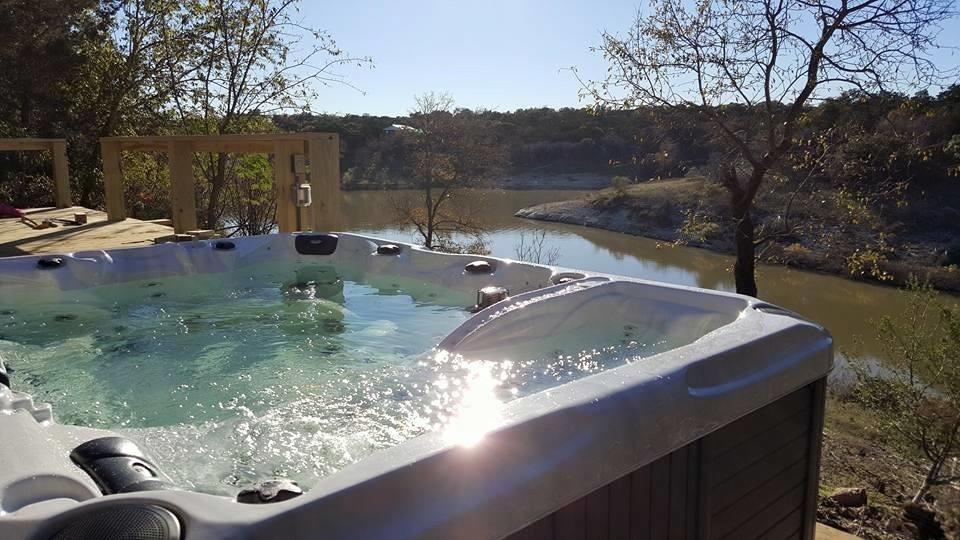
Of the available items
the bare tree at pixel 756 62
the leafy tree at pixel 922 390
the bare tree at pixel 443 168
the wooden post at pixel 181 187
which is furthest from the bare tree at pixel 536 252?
the wooden post at pixel 181 187

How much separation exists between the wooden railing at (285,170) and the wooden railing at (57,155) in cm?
129

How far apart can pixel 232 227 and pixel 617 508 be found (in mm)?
8299

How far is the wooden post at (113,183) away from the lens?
19.9ft

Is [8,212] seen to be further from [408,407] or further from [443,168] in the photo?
[443,168]

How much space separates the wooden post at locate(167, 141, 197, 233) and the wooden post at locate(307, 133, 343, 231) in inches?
46.9

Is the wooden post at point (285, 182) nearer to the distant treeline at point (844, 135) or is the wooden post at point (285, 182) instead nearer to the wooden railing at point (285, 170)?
the wooden railing at point (285, 170)

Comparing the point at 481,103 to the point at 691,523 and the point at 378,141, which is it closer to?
the point at 378,141

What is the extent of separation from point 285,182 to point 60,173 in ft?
12.0

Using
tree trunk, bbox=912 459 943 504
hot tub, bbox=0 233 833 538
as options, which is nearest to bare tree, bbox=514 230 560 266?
tree trunk, bbox=912 459 943 504

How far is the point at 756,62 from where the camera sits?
18.1 ft

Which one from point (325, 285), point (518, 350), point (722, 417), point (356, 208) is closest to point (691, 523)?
point (722, 417)

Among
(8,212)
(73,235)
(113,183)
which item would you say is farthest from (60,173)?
(73,235)

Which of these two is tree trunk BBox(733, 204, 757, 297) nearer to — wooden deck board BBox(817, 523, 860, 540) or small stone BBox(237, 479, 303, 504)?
wooden deck board BBox(817, 523, 860, 540)

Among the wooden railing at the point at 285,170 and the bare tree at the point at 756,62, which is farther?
the bare tree at the point at 756,62
